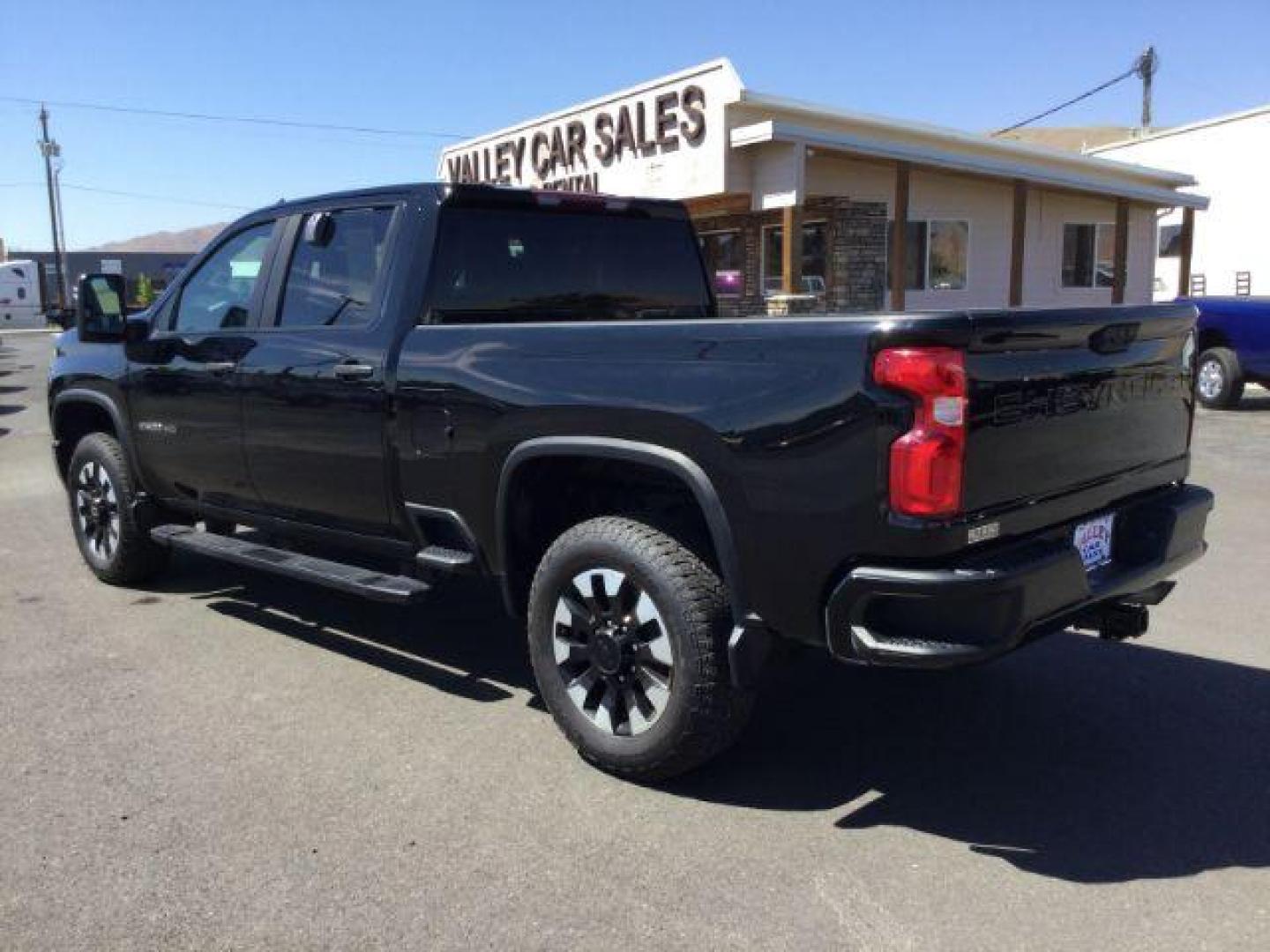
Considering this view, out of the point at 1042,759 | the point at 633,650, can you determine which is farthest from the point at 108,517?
the point at 1042,759

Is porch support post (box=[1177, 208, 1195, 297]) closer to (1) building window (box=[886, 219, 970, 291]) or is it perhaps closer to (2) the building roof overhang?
(2) the building roof overhang

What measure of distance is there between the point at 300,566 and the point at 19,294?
51.7 metres

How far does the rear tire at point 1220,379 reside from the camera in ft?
43.1

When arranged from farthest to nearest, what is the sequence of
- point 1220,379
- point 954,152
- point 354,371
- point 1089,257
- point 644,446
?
1. point 1089,257
2. point 954,152
3. point 1220,379
4. point 354,371
5. point 644,446

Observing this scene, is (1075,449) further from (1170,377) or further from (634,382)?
(634,382)

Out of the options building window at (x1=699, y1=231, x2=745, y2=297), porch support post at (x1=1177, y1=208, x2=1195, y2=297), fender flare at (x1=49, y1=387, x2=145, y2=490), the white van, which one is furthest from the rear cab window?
the white van

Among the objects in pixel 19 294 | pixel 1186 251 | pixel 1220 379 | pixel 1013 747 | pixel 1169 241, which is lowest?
pixel 1013 747

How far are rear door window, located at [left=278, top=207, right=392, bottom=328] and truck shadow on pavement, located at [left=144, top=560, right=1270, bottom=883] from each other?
5.00ft

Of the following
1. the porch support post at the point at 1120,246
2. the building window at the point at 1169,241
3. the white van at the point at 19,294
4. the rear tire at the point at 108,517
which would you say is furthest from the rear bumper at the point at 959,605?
the white van at the point at 19,294

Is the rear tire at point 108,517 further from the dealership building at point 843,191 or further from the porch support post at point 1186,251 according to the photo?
the porch support post at point 1186,251

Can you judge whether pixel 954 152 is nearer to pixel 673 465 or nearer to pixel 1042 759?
pixel 1042 759

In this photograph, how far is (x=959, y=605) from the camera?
2.99 metres

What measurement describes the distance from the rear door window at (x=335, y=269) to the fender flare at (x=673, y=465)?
1153 millimetres

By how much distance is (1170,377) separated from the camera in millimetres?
3941
